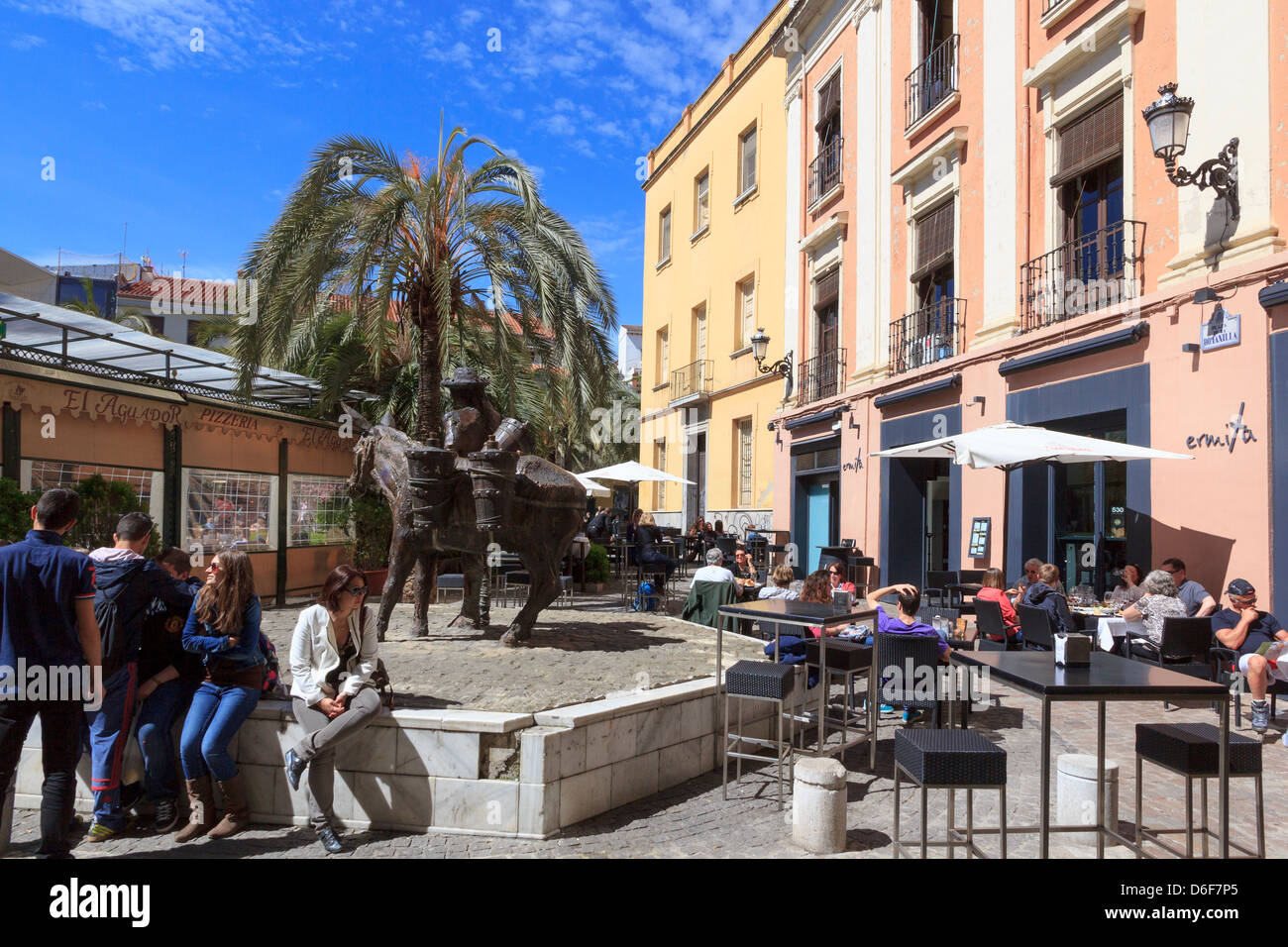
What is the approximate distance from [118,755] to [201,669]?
0.56 metres

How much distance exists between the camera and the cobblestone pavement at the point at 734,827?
4.30 m

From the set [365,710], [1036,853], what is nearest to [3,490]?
[365,710]

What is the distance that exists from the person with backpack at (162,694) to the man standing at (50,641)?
1.91 ft

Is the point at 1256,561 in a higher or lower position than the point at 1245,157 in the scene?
lower

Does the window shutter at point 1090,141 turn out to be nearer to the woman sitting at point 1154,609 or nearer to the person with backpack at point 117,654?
the woman sitting at point 1154,609

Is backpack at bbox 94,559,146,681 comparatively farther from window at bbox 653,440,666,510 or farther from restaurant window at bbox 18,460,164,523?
window at bbox 653,440,666,510

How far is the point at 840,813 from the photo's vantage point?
4316 millimetres

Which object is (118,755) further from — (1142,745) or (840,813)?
(1142,745)

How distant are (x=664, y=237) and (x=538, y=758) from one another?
2576 centimetres

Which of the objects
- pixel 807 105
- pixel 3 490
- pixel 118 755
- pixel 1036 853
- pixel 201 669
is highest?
pixel 807 105

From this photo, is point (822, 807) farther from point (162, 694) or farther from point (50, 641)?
point (50, 641)

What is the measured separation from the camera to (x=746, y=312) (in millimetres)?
22797

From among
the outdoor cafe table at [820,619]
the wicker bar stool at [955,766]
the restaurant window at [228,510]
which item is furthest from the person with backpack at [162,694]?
the restaurant window at [228,510]

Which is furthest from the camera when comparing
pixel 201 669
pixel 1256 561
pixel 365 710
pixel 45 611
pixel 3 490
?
pixel 1256 561
